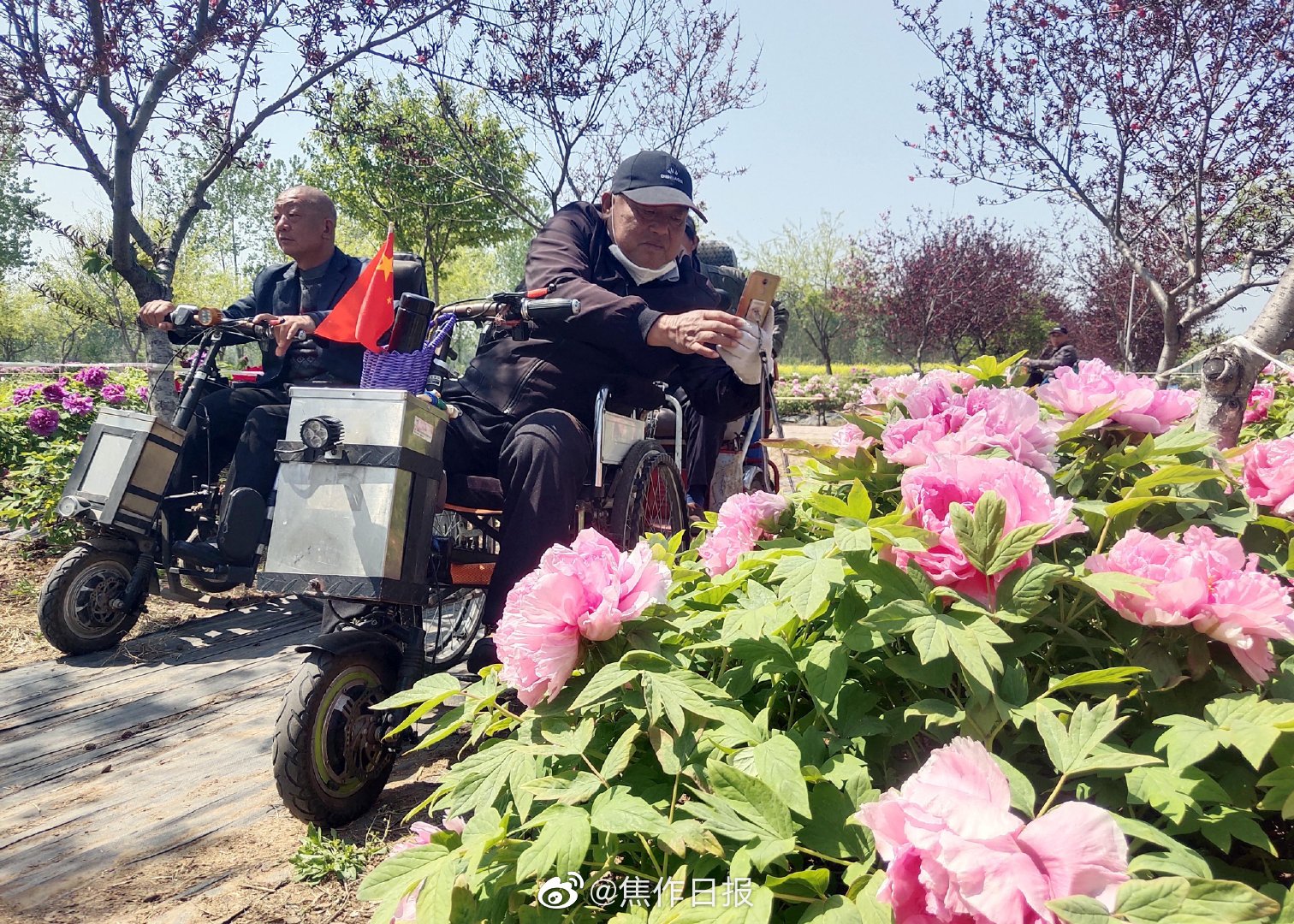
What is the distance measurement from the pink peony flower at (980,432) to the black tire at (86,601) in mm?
4019

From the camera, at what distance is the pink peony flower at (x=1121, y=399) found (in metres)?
1.18

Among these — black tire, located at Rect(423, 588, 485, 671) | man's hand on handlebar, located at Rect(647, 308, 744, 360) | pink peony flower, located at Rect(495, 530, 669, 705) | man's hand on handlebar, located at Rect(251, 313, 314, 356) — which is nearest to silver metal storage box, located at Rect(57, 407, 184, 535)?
man's hand on handlebar, located at Rect(251, 313, 314, 356)

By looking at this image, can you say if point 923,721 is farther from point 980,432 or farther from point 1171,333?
point 1171,333

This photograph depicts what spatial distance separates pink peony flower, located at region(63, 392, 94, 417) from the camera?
6133 millimetres

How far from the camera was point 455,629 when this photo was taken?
3.45 meters

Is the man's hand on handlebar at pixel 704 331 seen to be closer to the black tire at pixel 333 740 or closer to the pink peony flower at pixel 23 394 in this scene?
the black tire at pixel 333 740

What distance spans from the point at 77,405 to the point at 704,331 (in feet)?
19.3

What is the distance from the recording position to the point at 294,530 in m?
2.26

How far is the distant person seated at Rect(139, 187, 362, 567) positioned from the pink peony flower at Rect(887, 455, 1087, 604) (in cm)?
339

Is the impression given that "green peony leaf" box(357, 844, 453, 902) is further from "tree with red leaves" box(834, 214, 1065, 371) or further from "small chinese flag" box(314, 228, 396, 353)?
"tree with red leaves" box(834, 214, 1065, 371)

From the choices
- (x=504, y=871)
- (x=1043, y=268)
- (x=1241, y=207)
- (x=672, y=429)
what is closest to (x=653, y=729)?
(x=504, y=871)

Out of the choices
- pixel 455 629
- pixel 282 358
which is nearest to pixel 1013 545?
pixel 455 629

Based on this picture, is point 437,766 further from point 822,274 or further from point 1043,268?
point 822,274

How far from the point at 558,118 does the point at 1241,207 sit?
6.15 m
